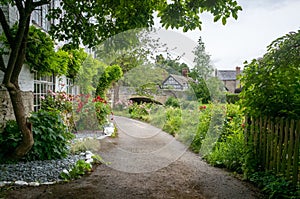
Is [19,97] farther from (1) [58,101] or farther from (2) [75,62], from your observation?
(2) [75,62]

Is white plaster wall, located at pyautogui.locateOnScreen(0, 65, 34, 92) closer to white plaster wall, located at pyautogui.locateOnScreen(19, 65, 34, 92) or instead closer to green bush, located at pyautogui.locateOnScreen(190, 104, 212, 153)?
white plaster wall, located at pyautogui.locateOnScreen(19, 65, 34, 92)

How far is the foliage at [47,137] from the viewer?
4.42 metres

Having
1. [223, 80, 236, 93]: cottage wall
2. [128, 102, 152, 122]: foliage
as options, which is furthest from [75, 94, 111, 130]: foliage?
[223, 80, 236, 93]: cottage wall

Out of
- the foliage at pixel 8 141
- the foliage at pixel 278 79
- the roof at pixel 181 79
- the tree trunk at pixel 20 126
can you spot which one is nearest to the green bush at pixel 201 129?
the roof at pixel 181 79

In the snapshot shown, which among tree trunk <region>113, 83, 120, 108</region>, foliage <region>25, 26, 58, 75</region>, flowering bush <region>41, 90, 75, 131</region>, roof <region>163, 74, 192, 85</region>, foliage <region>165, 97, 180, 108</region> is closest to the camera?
Result: foliage <region>25, 26, 58, 75</region>

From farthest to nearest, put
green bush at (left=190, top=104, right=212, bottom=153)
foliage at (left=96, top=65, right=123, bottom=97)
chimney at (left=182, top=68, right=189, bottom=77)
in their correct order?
foliage at (left=96, top=65, right=123, bottom=97) → green bush at (left=190, top=104, right=212, bottom=153) → chimney at (left=182, top=68, right=189, bottom=77)

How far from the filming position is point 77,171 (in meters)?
4.03

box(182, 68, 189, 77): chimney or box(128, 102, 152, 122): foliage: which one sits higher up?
box(182, 68, 189, 77): chimney

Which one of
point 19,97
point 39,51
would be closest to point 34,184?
point 19,97

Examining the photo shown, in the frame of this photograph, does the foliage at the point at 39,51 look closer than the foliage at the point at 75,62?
Yes

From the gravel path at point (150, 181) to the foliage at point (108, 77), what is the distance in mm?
3510

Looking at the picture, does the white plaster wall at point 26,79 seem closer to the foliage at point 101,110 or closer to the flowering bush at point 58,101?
the flowering bush at point 58,101

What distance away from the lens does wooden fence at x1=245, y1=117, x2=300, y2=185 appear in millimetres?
3283

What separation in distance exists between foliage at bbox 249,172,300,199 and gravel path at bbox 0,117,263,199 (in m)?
0.13
